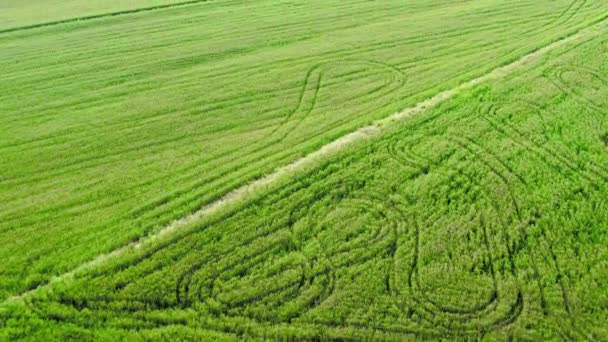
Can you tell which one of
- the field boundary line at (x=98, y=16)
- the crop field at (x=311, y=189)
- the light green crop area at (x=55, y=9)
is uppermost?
the light green crop area at (x=55, y=9)

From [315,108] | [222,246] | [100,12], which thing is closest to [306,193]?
[222,246]

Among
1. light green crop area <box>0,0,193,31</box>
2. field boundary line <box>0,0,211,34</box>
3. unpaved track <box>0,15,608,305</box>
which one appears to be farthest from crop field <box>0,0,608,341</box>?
light green crop area <box>0,0,193,31</box>

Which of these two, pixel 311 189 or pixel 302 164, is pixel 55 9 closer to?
pixel 302 164

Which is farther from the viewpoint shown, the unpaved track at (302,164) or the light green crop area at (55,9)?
the light green crop area at (55,9)

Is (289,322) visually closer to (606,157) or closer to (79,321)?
(79,321)

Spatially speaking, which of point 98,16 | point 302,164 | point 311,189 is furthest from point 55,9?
point 311,189

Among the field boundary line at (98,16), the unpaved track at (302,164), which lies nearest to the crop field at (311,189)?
the unpaved track at (302,164)

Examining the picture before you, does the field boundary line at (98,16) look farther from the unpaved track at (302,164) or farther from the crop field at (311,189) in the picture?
the unpaved track at (302,164)
